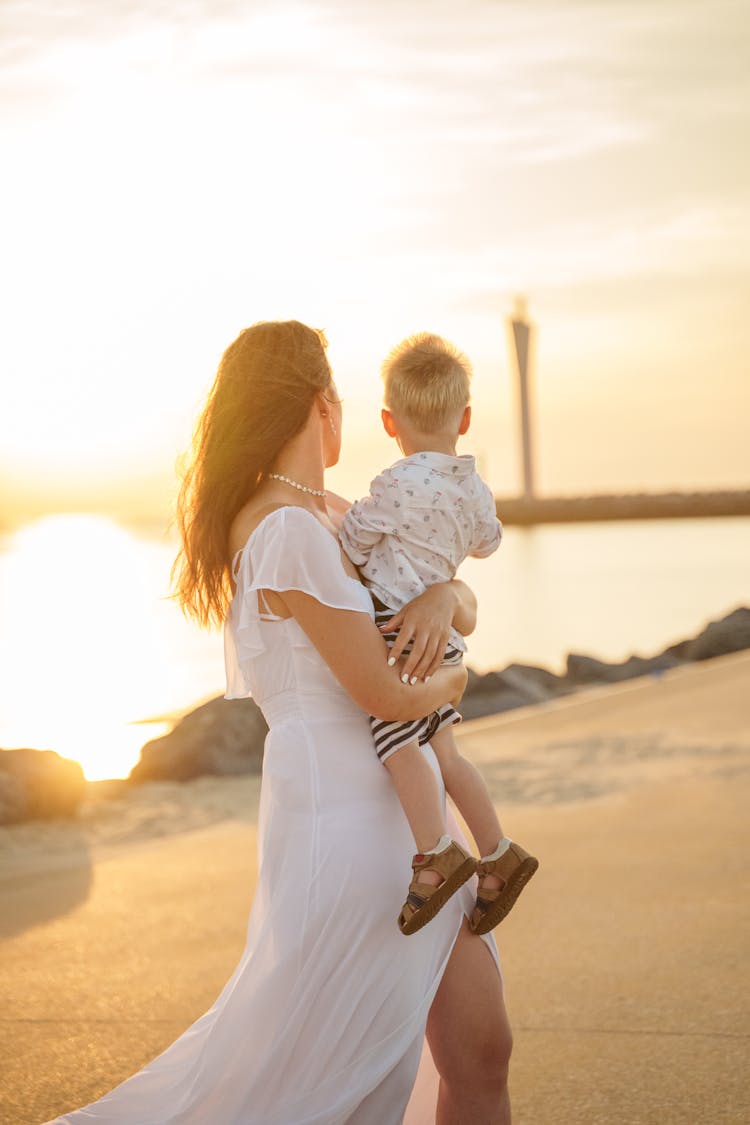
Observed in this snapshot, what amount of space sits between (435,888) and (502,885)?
0.55 feet

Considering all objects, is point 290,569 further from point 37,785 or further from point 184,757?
point 184,757

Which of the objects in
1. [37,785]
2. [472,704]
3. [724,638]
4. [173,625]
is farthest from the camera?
[173,625]

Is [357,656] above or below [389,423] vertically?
below

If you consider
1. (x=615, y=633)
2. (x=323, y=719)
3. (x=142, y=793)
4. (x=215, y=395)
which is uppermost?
(x=215, y=395)

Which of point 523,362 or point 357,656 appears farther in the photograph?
point 523,362

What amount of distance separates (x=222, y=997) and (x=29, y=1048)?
1.13 metres

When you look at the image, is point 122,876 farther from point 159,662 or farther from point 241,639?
point 159,662

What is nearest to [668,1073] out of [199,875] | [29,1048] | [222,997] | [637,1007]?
[637,1007]

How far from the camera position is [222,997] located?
207 centimetres

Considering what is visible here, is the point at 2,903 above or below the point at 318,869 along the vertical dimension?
below

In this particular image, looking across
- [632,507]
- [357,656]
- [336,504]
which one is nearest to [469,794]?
[357,656]

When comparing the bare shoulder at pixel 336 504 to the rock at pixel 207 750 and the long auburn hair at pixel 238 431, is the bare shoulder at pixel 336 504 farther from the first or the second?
the rock at pixel 207 750

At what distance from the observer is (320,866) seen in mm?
2016

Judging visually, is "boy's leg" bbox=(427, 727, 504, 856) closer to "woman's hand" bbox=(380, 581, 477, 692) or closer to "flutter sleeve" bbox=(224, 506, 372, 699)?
"woman's hand" bbox=(380, 581, 477, 692)
